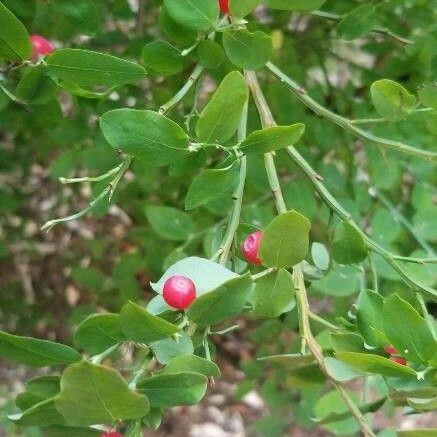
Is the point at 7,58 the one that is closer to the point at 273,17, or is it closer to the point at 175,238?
the point at 175,238

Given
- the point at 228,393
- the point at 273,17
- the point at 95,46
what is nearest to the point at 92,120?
the point at 95,46

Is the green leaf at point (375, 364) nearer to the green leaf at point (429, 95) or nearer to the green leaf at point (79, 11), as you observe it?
the green leaf at point (429, 95)

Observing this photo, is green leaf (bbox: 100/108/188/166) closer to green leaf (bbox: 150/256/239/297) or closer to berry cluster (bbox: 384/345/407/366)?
green leaf (bbox: 150/256/239/297)

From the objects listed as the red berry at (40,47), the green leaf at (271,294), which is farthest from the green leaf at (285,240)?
the red berry at (40,47)

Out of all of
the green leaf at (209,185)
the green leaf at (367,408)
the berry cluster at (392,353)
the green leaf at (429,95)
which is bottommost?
the green leaf at (367,408)

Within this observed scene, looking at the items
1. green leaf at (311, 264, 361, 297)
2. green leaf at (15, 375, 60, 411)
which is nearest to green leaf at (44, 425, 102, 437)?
green leaf at (15, 375, 60, 411)

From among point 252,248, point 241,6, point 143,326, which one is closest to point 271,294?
point 252,248
